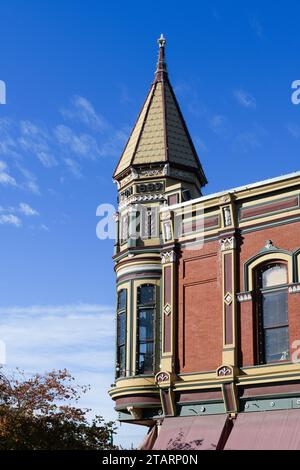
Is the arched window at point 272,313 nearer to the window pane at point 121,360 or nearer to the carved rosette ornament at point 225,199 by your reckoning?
the carved rosette ornament at point 225,199

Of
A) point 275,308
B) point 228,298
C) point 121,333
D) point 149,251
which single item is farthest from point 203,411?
point 149,251

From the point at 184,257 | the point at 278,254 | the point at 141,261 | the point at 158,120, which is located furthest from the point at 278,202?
the point at 158,120

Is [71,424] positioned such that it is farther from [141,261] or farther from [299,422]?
[299,422]

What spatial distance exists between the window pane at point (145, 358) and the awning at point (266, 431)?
458 cm

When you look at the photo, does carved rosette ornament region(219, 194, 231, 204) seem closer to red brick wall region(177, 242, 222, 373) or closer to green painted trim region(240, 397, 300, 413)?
red brick wall region(177, 242, 222, 373)

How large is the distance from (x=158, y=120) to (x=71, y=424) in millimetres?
13983

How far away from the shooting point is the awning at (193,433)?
25.4 metres

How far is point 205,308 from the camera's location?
1094 inches

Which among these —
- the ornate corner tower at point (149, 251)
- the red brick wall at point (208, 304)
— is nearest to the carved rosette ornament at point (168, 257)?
the ornate corner tower at point (149, 251)

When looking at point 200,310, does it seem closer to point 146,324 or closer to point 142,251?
point 146,324

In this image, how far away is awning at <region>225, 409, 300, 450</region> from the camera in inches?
931

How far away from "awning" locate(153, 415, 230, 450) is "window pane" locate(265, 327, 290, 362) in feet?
8.63

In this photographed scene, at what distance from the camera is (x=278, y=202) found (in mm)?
26625

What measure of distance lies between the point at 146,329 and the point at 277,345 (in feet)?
18.5
